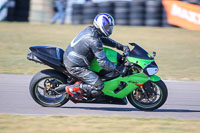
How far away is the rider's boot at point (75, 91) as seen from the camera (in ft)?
19.8

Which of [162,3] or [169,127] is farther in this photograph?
[162,3]

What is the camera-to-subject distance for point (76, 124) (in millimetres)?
5074

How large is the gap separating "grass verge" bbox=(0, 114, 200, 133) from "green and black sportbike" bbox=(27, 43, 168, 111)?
24.1 inches

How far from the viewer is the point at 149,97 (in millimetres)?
6145

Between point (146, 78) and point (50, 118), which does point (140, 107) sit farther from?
point (50, 118)

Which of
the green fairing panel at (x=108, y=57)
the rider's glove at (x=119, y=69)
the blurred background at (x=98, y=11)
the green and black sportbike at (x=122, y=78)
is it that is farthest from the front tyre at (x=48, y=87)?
the blurred background at (x=98, y=11)

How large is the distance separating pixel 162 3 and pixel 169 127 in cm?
1321

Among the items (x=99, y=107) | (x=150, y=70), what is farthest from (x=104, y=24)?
→ (x=99, y=107)

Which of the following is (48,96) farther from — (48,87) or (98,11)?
(98,11)

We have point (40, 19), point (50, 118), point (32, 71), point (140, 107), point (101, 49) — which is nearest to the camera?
point (50, 118)

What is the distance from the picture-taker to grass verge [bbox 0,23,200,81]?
1023 centimetres

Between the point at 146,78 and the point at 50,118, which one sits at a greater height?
the point at 146,78

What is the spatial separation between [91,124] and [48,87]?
1.44m

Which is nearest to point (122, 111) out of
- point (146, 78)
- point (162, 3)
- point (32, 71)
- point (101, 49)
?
point (146, 78)
